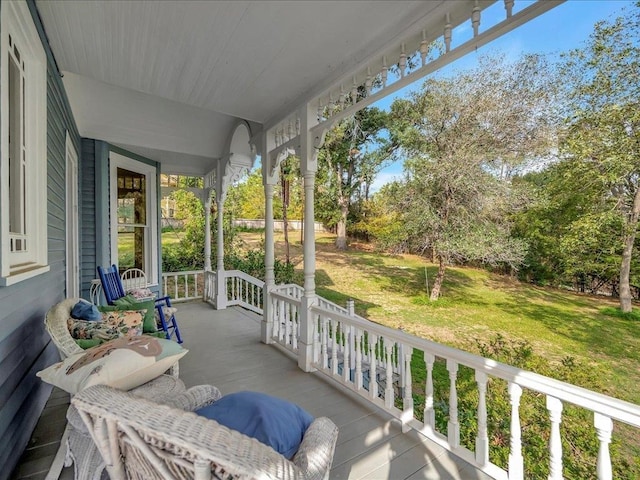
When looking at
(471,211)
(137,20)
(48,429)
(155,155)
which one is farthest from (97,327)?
(471,211)

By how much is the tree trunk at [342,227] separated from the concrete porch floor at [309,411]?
9319 millimetres

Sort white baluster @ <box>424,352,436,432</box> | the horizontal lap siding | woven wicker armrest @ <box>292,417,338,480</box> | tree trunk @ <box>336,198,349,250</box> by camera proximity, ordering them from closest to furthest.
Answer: woven wicker armrest @ <box>292,417,338,480</box> → white baluster @ <box>424,352,436,432</box> → the horizontal lap siding → tree trunk @ <box>336,198,349,250</box>

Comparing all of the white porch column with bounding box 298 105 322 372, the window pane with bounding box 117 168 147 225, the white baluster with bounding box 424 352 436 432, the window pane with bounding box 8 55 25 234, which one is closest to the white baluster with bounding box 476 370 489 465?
the white baluster with bounding box 424 352 436 432

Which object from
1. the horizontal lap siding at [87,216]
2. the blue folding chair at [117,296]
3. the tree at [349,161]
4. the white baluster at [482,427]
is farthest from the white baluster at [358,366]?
the tree at [349,161]

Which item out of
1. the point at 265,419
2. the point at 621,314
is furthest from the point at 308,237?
the point at 621,314

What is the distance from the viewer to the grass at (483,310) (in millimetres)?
6387

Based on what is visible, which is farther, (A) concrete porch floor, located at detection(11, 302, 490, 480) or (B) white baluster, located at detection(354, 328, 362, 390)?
(B) white baluster, located at detection(354, 328, 362, 390)

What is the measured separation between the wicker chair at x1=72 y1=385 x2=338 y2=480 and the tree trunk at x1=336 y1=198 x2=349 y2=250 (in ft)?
39.6

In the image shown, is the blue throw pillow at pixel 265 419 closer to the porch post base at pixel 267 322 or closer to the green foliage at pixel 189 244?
the porch post base at pixel 267 322

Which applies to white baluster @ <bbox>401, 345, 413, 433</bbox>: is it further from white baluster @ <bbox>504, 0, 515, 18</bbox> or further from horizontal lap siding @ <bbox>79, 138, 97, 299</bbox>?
horizontal lap siding @ <bbox>79, 138, 97, 299</bbox>

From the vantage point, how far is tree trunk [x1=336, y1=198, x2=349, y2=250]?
42.2 feet

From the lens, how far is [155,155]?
208 inches

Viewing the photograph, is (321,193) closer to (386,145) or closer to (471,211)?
→ (386,145)

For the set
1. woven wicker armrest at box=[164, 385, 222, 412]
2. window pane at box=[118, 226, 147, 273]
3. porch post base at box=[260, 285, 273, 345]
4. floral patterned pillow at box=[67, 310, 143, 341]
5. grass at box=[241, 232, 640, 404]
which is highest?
window pane at box=[118, 226, 147, 273]
